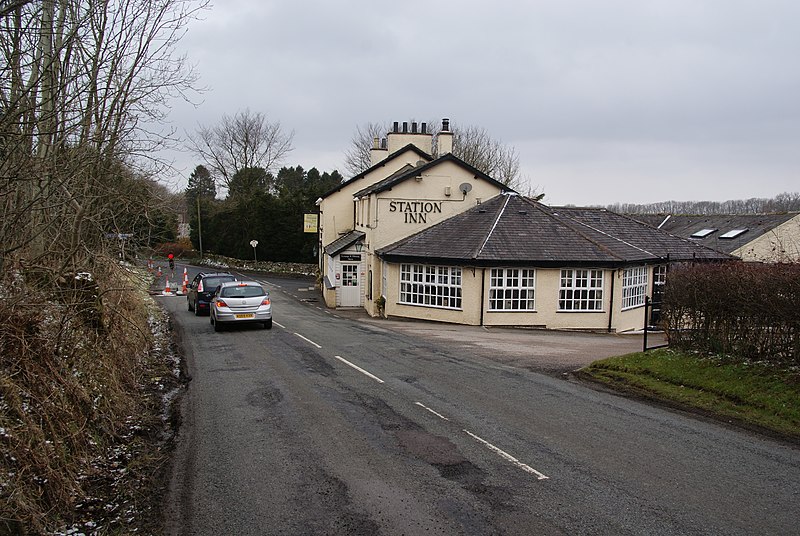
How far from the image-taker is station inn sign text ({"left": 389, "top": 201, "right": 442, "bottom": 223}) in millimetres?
28766

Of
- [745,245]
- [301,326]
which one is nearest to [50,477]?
[301,326]

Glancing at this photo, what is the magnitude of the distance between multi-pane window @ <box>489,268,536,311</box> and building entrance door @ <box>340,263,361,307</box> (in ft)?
34.6

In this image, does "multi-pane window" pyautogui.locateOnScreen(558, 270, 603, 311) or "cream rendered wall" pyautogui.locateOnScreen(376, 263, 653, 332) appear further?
"multi-pane window" pyautogui.locateOnScreen(558, 270, 603, 311)

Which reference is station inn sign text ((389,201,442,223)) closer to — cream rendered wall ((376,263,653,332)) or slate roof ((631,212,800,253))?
cream rendered wall ((376,263,653,332))

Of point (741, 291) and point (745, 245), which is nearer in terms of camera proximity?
point (741, 291)

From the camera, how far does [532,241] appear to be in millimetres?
25016

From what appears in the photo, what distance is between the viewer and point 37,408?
6.80 m

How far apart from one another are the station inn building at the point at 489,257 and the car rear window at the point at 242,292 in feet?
24.6

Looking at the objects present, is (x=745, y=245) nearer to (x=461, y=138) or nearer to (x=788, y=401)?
(x=461, y=138)

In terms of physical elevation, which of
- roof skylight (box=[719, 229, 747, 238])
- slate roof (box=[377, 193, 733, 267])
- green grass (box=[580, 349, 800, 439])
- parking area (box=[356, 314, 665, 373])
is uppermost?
roof skylight (box=[719, 229, 747, 238])

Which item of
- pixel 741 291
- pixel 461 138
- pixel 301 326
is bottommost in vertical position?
pixel 301 326

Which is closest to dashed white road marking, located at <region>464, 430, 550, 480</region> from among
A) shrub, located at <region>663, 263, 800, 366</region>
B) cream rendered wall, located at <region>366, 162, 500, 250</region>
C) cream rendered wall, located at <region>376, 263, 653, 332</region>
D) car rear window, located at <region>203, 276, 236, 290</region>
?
shrub, located at <region>663, 263, 800, 366</region>

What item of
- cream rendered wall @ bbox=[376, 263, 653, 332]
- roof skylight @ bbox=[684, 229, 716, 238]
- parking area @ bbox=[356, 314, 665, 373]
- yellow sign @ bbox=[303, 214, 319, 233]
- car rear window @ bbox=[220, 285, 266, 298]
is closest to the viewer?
parking area @ bbox=[356, 314, 665, 373]

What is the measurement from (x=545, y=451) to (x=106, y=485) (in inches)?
210
